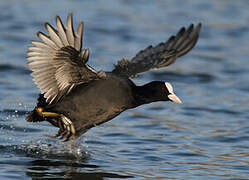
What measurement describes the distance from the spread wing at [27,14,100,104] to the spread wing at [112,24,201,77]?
1032mm

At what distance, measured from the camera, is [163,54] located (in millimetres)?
7543

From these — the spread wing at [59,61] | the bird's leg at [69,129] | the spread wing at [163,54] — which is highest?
the spread wing at [163,54]

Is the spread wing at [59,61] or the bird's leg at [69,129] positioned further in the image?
the bird's leg at [69,129]

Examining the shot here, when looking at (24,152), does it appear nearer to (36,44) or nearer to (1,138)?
(1,138)

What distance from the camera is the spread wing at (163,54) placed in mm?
7230

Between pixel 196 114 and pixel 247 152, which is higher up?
pixel 196 114

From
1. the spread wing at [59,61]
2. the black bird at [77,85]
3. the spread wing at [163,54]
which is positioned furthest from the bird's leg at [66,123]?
the spread wing at [163,54]

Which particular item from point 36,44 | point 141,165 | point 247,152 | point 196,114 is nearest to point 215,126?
point 196,114

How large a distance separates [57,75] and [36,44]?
1.45 ft

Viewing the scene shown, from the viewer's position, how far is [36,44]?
6.02 m

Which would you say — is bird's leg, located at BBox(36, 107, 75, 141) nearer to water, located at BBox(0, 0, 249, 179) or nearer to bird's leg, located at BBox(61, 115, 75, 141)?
bird's leg, located at BBox(61, 115, 75, 141)

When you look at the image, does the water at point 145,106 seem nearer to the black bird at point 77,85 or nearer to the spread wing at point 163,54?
the black bird at point 77,85

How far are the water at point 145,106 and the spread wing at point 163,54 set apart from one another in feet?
3.09

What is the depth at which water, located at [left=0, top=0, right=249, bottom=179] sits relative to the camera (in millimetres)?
6695
